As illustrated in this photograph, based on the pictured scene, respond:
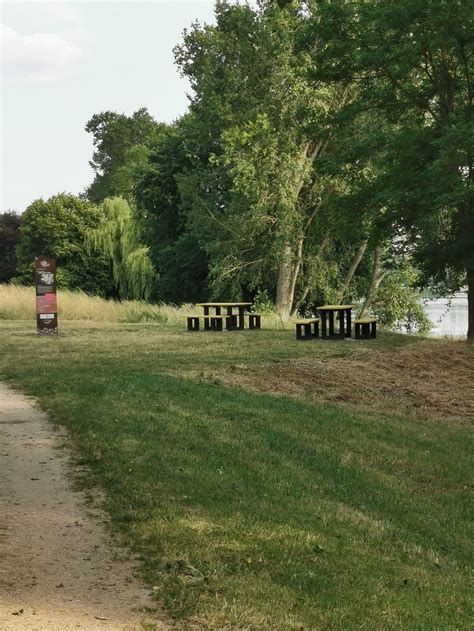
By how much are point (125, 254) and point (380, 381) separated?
114 feet

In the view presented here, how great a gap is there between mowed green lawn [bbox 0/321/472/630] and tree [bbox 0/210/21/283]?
48.9 m

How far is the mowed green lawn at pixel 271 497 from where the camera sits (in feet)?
14.3

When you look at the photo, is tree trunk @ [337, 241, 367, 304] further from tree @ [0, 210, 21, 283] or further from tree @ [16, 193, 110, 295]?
tree @ [0, 210, 21, 283]

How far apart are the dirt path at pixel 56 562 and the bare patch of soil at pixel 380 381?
6.11m

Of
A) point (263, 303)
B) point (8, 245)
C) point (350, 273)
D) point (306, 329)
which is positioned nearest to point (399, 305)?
point (350, 273)

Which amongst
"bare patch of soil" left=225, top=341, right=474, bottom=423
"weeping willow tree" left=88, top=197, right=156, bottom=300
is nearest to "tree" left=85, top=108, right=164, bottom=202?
"weeping willow tree" left=88, top=197, right=156, bottom=300

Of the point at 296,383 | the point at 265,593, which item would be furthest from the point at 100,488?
the point at 296,383

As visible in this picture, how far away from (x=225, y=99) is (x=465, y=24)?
16.6 meters

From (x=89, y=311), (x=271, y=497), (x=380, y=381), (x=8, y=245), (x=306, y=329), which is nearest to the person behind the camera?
(x=271, y=497)

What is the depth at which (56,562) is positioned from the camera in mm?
4578

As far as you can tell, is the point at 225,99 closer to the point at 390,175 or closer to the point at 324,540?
the point at 390,175

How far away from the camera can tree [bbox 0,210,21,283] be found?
5975 centimetres

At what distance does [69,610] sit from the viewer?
393 centimetres

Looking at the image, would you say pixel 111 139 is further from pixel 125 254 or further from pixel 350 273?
pixel 350 273
